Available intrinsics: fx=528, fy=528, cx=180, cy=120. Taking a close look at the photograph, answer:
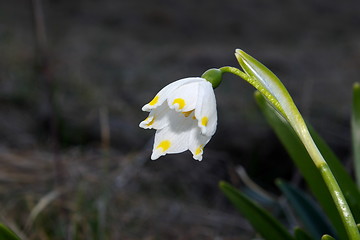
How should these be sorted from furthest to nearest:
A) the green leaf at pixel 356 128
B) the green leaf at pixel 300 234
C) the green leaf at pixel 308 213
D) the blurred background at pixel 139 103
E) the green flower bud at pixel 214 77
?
the blurred background at pixel 139 103 → the green leaf at pixel 308 213 → the green leaf at pixel 356 128 → the green leaf at pixel 300 234 → the green flower bud at pixel 214 77

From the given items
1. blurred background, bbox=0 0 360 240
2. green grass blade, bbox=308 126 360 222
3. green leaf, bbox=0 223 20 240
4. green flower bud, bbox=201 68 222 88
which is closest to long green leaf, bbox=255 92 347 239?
green grass blade, bbox=308 126 360 222

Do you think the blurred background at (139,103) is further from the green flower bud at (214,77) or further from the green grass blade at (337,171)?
the green flower bud at (214,77)

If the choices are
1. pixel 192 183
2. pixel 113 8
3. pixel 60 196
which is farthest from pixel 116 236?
pixel 113 8

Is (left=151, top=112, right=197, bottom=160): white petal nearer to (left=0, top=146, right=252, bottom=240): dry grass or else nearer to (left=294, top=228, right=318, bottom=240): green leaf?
(left=294, top=228, right=318, bottom=240): green leaf

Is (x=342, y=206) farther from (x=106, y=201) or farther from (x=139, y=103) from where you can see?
(x=139, y=103)

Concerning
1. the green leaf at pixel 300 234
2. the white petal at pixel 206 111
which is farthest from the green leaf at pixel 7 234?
the green leaf at pixel 300 234

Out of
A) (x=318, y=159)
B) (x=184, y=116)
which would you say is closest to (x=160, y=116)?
(x=184, y=116)

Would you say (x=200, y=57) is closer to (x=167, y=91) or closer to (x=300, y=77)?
(x=300, y=77)
